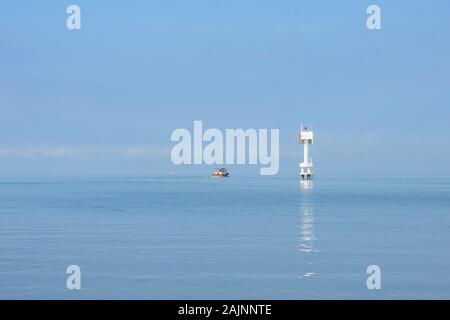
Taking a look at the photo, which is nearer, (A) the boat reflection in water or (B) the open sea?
(B) the open sea

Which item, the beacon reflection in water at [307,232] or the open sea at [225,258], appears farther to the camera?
the beacon reflection in water at [307,232]

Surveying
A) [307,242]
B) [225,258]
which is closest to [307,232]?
[307,242]

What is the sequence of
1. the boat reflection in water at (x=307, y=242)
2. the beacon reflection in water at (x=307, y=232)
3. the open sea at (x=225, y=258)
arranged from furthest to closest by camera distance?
1. the beacon reflection in water at (x=307, y=232)
2. the boat reflection in water at (x=307, y=242)
3. the open sea at (x=225, y=258)

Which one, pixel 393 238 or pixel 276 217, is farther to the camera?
pixel 276 217

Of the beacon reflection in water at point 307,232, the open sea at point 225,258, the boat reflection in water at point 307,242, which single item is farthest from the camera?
the beacon reflection in water at point 307,232

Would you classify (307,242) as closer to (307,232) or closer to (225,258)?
(307,232)

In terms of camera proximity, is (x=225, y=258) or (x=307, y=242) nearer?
(x=225, y=258)

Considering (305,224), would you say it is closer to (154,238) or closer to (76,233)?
(154,238)

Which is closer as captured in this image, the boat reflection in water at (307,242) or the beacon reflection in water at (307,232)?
the boat reflection in water at (307,242)

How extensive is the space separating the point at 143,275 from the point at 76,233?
23058 millimetres

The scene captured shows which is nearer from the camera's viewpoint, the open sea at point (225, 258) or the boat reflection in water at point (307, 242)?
the open sea at point (225, 258)

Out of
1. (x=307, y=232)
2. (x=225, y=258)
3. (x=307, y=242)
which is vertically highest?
(x=225, y=258)

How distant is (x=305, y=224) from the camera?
60.2 meters
